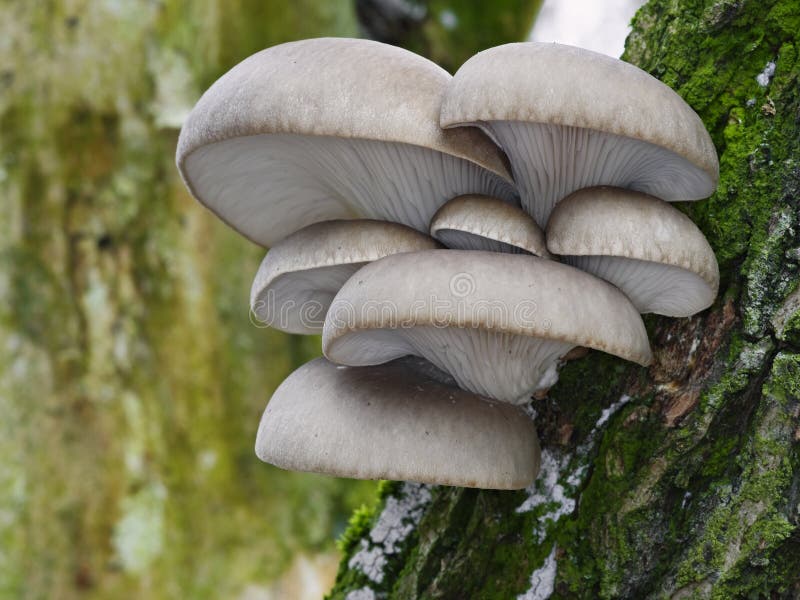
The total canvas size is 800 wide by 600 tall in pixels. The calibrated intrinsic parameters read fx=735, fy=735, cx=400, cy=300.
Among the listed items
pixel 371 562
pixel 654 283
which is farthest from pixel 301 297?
pixel 654 283

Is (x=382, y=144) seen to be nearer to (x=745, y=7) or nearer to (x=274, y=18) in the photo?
(x=745, y=7)

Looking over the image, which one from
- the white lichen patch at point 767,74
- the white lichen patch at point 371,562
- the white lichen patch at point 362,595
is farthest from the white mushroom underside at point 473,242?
the white lichen patch at point 362,595

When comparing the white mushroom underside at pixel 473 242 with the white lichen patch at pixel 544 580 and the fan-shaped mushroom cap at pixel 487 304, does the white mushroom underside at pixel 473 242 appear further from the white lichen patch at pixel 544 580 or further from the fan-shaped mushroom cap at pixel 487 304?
the white lichen patch at pixel 544 580

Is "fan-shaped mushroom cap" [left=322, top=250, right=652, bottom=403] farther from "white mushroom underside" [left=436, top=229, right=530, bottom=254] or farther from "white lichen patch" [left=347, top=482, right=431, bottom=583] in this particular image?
"white lichen patch" [left=347, top=482, right=431, bottom=583]


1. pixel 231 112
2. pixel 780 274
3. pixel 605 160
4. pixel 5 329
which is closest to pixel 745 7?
pixel 605 160

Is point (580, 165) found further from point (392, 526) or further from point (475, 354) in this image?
point (392, 526)
